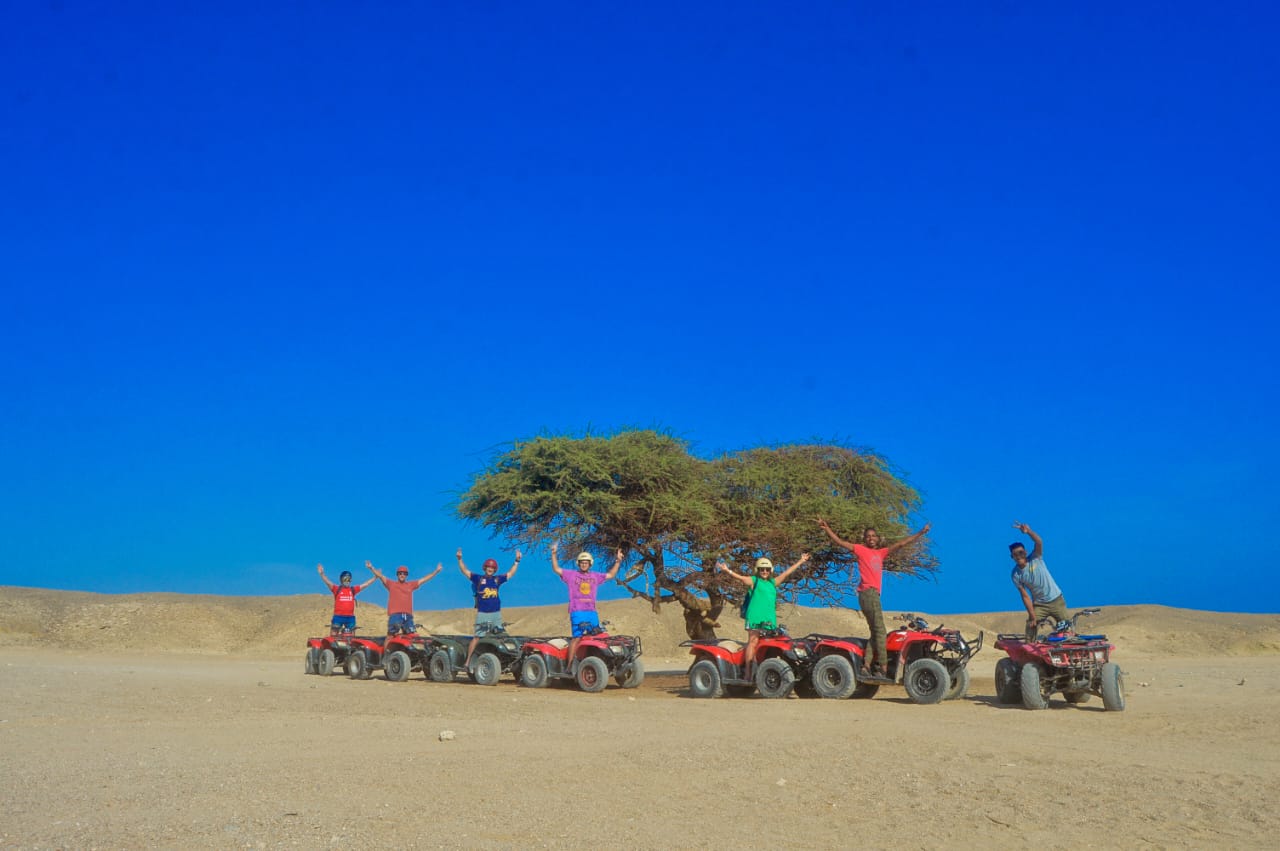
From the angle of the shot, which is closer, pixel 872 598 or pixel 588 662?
pixel 872 598

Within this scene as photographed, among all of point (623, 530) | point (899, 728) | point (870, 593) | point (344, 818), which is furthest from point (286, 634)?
point (344, 818)

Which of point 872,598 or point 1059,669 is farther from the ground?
point 872,598

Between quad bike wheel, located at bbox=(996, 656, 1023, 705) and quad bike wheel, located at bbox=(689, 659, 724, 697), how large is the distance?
14.3 ft

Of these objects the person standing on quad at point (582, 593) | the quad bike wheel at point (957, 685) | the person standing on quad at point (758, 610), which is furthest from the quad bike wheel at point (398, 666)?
the quad bike wheel at point (957, 685)

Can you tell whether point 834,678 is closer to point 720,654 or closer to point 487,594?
point 720,654

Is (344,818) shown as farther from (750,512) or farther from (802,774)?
(750,512)

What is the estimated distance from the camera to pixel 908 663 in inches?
643

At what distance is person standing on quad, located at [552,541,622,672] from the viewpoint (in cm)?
1906

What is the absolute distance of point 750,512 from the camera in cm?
2238

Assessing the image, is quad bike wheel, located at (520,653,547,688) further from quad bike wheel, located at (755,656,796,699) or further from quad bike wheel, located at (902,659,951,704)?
quad bike wheel, located at (902,659,951,704)

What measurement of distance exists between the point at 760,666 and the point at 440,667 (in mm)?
7404

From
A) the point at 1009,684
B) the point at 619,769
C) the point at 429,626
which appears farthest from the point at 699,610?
the point at 429,626

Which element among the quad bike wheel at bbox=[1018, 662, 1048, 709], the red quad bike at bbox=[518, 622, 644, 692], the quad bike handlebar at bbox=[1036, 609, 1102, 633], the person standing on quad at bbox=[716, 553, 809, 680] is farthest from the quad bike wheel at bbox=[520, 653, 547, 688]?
the quad bike handlebar at bbox=[1036, 609, 1102, 633]

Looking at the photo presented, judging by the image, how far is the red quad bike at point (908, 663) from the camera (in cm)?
1583
